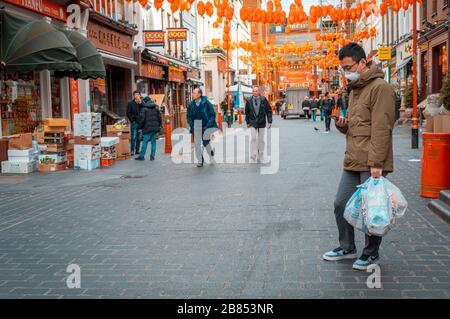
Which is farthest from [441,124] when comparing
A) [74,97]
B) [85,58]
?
[74,97]

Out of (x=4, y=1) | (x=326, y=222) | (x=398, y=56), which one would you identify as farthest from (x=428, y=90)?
(x=326, y=222)

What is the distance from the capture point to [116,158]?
16188mm

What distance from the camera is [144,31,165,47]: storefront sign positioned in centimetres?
2711

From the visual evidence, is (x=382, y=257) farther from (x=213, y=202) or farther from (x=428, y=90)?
(x=428, y=90)

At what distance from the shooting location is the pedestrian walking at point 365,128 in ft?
16.6

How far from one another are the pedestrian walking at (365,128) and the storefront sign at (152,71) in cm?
2249

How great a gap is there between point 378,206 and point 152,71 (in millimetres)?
25022

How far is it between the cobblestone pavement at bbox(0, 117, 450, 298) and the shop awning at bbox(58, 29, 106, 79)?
554 cm

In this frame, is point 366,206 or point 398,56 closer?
point 366,206

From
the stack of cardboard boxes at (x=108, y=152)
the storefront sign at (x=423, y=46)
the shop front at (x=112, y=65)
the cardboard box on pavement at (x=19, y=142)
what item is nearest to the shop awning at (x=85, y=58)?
the stack of cardboard boxes at (x=108, y=152)

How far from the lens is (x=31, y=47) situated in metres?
13.5

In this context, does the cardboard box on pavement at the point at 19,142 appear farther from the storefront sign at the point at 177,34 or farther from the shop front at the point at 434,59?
the shop front at the point at 434,59

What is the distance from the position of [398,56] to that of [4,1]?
29.5 metres

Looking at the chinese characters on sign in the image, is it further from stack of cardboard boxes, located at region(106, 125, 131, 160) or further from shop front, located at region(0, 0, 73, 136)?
stack of cardboard boxes, located at region(106, 125, 131, 160)
